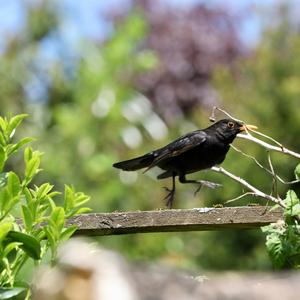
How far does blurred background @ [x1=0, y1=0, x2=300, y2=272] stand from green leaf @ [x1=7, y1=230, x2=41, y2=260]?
7.20m

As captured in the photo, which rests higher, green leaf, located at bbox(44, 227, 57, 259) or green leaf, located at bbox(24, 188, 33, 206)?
green leaf, located at bbox(24, 188, 33, 206)

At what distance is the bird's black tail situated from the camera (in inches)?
199

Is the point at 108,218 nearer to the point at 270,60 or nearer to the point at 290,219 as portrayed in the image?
the point at 290,219

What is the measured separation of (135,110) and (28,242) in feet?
53.5

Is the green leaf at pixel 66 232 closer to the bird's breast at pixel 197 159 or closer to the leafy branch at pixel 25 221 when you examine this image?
the leafy branch at pixel 25 221

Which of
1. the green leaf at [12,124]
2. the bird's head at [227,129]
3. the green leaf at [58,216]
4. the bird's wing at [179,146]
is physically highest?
the bird's head at [227,129]

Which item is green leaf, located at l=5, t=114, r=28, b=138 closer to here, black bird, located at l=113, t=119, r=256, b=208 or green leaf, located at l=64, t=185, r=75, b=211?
green leaf, located at l=64, t=185, r=75, b=211

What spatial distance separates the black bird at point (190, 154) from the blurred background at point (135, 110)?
471cm

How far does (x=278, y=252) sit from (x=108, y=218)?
671 mm

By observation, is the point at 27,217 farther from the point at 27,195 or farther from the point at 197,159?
the point at 197,159

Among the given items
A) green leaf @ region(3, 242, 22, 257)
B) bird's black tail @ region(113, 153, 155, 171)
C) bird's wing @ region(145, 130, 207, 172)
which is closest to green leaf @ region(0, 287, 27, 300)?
green leaf @ region(3, 242, 22, 257)

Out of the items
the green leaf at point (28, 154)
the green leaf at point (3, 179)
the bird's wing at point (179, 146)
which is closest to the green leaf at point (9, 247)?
the green leaf at point (3, 179)

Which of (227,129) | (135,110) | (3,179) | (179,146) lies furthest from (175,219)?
(135,110)

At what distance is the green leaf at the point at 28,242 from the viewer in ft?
9.99
